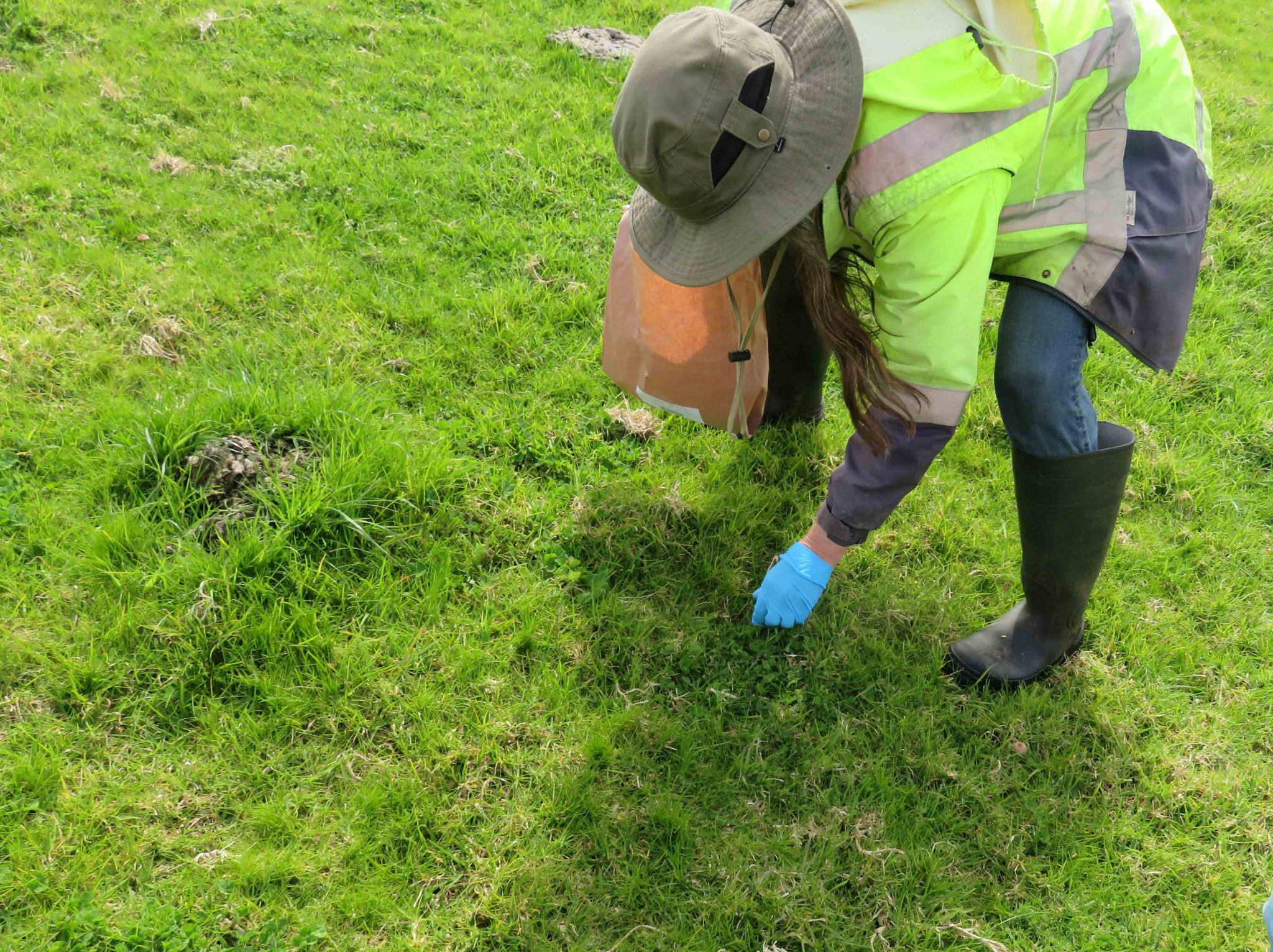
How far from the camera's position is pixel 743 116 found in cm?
175

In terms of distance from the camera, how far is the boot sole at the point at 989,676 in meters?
2.70

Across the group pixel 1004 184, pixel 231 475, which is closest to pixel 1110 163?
pixel 1004 184

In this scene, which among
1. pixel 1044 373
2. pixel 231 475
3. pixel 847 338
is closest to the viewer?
pixel 847 338

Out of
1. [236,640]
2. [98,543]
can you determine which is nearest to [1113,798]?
[236,640]

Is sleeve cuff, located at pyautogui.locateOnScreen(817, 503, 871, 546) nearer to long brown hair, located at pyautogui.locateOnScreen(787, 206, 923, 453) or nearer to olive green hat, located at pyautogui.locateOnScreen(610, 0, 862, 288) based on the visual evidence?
long brown hair, located at pyautogui.locateOnScreen(787, 206, 923, 453)

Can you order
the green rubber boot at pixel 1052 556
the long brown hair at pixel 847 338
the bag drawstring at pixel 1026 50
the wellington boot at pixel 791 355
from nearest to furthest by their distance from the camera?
the bag drawstring at pixel 1026 50 < the long brown hair at pixel 847 338 < the green rubber boot at pixel 1052 556 < the wellington boot at pixel 791 355

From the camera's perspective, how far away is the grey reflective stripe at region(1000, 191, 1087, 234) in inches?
82.7

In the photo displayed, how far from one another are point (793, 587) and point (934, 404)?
2.54 ft

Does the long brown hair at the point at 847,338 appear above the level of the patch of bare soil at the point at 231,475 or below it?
above

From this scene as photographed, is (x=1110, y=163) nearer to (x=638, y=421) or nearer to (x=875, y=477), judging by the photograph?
(x=875, y=477)

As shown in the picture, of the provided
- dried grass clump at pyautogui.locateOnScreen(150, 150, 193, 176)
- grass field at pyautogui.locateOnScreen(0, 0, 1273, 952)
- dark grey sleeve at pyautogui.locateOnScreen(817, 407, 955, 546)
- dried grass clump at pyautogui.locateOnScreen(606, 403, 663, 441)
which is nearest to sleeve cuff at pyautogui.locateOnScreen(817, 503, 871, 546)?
dark grey sleeve at pyautogui.locateOnScreen(817, 407, 955, 546)

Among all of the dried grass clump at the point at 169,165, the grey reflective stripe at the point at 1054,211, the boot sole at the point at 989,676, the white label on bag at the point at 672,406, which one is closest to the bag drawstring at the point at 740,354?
the white label on bag at the point at 672,406

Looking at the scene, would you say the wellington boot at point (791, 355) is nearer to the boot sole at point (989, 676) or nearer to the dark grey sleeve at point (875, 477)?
the dark grey sleeve at point (875, 477)

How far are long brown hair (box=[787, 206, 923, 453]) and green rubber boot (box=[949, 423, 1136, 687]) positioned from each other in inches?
22.6
